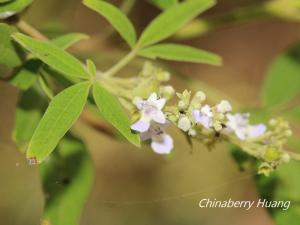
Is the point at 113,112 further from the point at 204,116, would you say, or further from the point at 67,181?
the point at 67,181

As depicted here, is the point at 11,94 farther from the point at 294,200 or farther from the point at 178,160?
the point at 294,200

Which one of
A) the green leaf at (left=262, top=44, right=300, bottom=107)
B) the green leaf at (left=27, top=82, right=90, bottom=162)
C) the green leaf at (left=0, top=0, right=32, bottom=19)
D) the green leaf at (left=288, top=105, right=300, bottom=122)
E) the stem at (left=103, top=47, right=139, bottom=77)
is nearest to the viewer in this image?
the green leaf at (left=27, top=82, right=90, bottom=162)

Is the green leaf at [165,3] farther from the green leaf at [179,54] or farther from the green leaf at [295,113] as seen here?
the green leaf at [295,113]

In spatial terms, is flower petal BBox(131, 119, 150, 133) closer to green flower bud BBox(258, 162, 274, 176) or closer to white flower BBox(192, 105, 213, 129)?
white flower BBox(192, 105, 213, 129)

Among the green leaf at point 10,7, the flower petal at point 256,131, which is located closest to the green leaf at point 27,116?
the green leaf at point 10,7

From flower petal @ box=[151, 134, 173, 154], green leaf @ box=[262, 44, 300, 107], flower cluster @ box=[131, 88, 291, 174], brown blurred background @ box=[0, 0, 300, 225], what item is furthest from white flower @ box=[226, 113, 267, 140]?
green leaf @ box=[262, 44, 300, 107]

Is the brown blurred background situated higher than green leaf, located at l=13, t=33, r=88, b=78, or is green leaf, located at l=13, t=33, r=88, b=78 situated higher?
the brown blurred background

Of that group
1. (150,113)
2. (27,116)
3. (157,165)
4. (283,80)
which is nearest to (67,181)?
(27,116)
